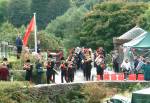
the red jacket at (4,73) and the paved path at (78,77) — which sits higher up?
the red jacket at (4,73)

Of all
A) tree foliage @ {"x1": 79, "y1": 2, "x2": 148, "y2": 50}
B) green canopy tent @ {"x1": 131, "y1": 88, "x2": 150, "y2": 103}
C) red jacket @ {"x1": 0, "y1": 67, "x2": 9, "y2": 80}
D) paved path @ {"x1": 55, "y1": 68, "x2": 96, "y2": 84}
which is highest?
tree foliage @ {"x1": 79, "y1": 2, "x2": 148, "y2": 50}

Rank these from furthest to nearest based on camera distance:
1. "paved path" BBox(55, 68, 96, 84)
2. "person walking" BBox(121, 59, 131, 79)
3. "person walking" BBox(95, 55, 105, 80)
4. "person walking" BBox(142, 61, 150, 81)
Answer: "person walking" BBox(121, 59, 131, 79), "paved path" BBox(55, 68, 96, 84), "person walking" BBox(95, 55, 105, 80), "person walking" BBox(142, 61, 150, 81)

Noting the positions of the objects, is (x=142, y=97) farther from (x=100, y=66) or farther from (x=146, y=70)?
(x=100, y=66)

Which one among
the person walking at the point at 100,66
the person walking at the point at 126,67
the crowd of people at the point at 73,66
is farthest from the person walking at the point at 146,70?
the person walking at the point at 100,66

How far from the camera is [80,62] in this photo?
39156 mm

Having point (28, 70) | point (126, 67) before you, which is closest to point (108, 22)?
point (126, 67)

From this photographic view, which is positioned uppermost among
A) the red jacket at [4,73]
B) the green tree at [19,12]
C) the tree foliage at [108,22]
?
the green tree at [19,12]

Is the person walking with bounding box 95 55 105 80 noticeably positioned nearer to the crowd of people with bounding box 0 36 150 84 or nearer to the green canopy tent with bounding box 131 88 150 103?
the crowd of people with bounding box 0 36 150 84

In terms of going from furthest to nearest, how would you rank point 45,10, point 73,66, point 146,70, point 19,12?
point 45,10, point 19,12, point 146,70, point 73,66

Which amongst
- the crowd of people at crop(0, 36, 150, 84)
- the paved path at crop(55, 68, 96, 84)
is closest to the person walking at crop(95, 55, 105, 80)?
the crowd of people at crop(0, 36, 150, 84)

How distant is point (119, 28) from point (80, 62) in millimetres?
37065

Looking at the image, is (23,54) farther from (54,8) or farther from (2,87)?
(54,8)

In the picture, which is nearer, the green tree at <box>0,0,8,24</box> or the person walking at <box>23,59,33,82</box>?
the person walking at <box>23,59,33,82</box>

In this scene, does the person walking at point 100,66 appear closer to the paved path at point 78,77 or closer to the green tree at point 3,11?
the paved path at point 78,77
